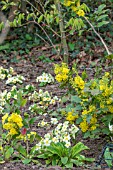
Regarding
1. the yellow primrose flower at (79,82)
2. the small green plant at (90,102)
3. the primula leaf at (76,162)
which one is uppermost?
the yellow primrose flower at (79,82)

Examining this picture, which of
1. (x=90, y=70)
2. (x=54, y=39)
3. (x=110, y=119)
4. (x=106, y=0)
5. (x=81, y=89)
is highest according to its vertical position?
(x=106, y=0)

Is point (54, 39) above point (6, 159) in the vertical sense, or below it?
above

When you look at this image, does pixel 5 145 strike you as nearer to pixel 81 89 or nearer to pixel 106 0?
pixel 81 89

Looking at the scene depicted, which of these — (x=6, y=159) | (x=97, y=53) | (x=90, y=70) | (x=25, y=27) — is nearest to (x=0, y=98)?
(x=6, y=159)

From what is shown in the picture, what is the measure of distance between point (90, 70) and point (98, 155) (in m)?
3.11

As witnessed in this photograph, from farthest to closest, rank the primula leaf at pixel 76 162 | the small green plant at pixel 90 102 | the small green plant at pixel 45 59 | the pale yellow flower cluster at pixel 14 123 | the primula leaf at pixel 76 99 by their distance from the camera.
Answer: the small green plant at pixel 45 59, the primula leaf at pixel 76 99, the small green plant at pixel 90 102, the primula leaf at pixel 76 162, the pale yellow flower cluster at pixel 14 123

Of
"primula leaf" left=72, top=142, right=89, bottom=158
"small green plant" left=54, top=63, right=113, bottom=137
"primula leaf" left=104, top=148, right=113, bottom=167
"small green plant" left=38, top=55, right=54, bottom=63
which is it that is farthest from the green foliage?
"small green plant" left=38, top=55, right=54, bottom=63

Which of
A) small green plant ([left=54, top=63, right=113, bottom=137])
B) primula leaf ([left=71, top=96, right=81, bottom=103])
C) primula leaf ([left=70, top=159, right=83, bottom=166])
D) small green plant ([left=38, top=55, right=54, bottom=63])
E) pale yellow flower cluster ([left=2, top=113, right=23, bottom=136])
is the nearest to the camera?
pale yellow flower cluster ([left=2, top=113, right=23, bottom=136])

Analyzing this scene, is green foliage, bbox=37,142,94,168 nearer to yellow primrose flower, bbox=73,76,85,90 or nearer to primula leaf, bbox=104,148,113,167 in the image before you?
primula leaf, bbox=104,148,113,167

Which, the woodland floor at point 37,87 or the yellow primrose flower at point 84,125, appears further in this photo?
the yellow primrose flower at point 84,125


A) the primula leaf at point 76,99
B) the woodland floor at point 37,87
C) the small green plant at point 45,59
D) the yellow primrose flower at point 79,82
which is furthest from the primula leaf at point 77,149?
the small green plant at point 45,59

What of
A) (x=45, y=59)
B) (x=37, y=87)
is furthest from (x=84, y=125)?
(x=45, y=59)

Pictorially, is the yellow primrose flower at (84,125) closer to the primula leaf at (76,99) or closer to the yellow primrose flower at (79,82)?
the primula leaf at (76,99)

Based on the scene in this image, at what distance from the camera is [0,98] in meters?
5.54
